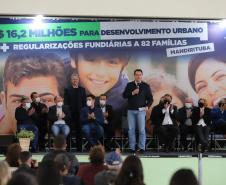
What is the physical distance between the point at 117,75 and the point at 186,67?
159cm

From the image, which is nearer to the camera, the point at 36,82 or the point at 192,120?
the point at 192,120

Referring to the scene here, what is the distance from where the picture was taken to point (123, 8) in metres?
8.02

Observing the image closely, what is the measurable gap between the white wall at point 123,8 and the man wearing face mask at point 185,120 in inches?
93.6

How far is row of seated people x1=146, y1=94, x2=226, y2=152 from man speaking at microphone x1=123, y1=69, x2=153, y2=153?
0.51 metres

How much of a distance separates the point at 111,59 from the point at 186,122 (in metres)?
2.34

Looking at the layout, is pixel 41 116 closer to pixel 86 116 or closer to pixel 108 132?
pixel 86 116

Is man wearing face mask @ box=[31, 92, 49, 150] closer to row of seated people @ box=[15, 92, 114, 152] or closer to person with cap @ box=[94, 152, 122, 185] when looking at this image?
row of seated people @ box=[15, 92, 114, 152]

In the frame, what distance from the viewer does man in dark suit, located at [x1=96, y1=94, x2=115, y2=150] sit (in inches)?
372

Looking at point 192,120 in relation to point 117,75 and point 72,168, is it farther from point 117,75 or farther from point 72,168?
point 72,168

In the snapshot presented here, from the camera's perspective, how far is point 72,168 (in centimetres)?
591

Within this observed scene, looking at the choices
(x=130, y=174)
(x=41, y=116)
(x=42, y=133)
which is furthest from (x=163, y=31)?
(x=130, y=174)

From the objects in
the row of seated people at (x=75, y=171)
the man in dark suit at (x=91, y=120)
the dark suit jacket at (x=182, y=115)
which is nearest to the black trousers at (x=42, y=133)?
the man in dark suit at (x=91, y=120)

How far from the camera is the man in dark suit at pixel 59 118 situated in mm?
9047

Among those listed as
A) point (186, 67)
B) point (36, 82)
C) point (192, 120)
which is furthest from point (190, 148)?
point (36, 82)
